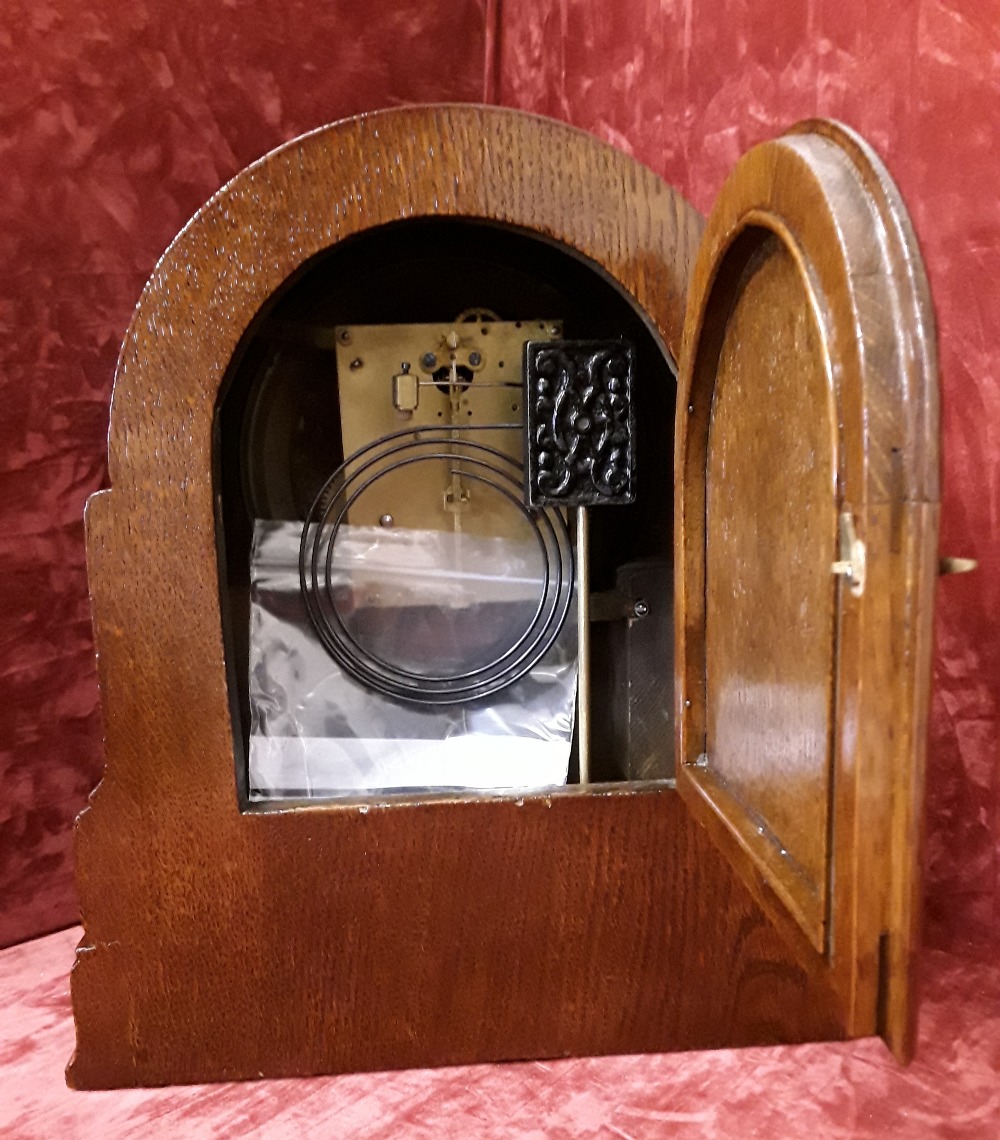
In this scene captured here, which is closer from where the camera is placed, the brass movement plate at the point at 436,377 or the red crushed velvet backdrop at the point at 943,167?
the red crushed velvet backdrop at the point at 943,167

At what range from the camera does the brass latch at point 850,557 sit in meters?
0.49

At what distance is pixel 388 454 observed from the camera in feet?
3.53

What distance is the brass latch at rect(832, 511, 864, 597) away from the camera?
0.49 m

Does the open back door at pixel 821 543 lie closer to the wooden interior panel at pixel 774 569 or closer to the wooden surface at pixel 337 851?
the wooden interior panel at pixel 774 569

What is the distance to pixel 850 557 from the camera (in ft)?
1.66

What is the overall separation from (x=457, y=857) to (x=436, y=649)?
30cm

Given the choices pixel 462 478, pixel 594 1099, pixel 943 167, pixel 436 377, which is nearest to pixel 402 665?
pixel 462 478

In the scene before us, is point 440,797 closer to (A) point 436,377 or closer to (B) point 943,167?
(A) point 436,377

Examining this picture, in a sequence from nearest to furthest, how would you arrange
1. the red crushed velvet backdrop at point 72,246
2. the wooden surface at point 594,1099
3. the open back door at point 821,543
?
the open back door at point 821,543 → the wooden surface at point 594,1099 → the red crushed velvet backdrop at point 72,246

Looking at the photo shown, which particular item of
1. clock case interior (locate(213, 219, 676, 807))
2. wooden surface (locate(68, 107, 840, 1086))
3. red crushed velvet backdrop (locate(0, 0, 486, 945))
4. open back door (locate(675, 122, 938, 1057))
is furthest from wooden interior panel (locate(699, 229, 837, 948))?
red crushed velvet backdrop (locate(0, 0, 486, 945))

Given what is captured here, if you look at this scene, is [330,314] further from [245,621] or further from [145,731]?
[145,731]

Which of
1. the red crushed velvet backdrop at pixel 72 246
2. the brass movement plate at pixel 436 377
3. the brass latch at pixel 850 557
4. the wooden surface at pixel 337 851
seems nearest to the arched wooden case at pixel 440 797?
the wooden surface at pixel 337 851

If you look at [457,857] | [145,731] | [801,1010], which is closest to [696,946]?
[801,1010]

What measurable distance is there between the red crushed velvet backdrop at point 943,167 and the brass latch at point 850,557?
420 millimetres
